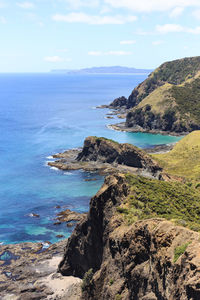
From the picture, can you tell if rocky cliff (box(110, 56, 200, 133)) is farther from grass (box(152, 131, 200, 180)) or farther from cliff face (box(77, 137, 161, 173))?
cliff face (box(77, 137, 161, 173))

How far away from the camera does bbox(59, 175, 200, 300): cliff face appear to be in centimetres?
2373

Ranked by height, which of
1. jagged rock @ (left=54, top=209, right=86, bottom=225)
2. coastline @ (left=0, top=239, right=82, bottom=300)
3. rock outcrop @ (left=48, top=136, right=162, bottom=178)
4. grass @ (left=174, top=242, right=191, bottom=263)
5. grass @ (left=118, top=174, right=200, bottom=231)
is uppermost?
grass @ (left=174, top=242, right=191, bottom=263)

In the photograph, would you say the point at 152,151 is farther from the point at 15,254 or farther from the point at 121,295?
the point at 121,295

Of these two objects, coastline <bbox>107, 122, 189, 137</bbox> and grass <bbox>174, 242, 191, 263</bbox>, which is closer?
grass <bbox>174, 242, 191, 263</bbox>

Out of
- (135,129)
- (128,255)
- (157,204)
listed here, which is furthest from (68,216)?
(135,129)

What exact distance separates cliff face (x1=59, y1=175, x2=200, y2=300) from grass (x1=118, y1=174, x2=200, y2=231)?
55.3 inches

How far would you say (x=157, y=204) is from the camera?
149 ft

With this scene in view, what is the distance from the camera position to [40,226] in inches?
2751

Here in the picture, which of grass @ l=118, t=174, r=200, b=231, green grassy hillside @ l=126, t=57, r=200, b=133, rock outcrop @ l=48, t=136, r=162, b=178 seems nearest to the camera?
grass @ l=118, t=174, r=200, b=231

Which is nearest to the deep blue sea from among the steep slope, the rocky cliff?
the rocky cliff

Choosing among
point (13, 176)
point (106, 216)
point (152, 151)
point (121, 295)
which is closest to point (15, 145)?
point (13, 176)

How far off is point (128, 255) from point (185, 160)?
74854 mm

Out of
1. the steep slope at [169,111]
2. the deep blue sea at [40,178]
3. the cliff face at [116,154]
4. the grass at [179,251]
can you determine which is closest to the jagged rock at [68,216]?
the deep blue sea at [40,178]

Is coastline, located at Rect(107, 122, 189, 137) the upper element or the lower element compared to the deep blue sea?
upper
